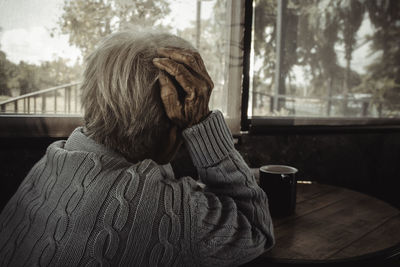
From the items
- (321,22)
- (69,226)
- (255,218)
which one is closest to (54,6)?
(69,226)

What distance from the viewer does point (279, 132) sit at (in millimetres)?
2186

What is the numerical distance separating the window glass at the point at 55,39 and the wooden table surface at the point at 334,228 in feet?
3.50

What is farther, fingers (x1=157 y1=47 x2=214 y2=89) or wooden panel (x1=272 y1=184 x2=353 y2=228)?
wooden panel (x1=272 y1=184 x2=353 y2=228)

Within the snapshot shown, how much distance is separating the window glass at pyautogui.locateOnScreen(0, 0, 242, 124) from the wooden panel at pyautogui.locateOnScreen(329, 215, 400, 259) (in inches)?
47.5

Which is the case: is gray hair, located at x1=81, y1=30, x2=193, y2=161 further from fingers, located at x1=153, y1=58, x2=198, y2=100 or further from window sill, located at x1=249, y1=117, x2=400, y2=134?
window sill, located at x1=249, y1=117, x2=400, y2=134

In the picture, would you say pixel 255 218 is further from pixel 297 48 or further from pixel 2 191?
pixel 297 48

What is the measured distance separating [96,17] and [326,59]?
1.61 m

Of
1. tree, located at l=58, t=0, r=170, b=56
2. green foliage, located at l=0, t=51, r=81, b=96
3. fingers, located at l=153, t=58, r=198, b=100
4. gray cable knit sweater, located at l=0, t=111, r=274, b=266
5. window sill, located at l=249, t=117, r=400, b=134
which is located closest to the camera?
gray cable knit sweater, located at l=0, t=111, r=274, b=266

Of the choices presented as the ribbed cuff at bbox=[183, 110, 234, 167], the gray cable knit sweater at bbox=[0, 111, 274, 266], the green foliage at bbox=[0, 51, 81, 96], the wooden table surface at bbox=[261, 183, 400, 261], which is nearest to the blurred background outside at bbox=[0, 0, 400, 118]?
the green foliage at bbox=[0, 51, 81, 96]

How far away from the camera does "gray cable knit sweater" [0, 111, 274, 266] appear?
711mm

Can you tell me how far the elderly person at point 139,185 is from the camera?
0.72m

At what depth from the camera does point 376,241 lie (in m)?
0.98

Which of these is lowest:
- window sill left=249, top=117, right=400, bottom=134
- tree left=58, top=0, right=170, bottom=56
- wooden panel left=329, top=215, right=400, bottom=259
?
wooden panel left=329, top=215, right=400, bottom=259

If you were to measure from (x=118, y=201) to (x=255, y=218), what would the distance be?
1.20 feet
